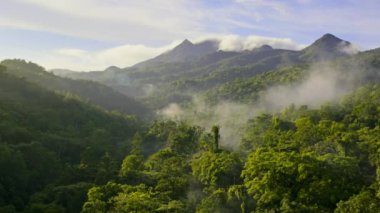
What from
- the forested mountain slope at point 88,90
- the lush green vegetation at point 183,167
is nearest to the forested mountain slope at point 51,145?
the lush green vegetation at point 183,167

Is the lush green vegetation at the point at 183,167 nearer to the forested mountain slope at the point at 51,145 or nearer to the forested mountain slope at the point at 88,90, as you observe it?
the forested mountain slope at the point at 51,145

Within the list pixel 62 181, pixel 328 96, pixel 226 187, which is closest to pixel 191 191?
pixel 226 187

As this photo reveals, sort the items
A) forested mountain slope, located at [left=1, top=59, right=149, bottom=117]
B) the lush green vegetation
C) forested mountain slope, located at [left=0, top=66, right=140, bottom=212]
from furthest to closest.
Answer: forested mountain slope, located at [left=1, top=59, right=149, bottom=117]
forested mountain slope, located at [left=0, top=66, right=140, bottom=212]
the lush green vegetation

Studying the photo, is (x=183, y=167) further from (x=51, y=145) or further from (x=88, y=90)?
(x=88, y=90)

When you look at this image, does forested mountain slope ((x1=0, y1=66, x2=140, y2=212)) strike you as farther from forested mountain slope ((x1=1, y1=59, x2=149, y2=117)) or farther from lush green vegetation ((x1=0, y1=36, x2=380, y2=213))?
forested mountain slope ((x1=1, y1=59, x2=149, y2=117))

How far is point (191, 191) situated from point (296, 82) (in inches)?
5830

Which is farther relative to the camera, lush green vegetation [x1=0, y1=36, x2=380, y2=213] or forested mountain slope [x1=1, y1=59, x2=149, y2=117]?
forested mountain slope [x1=1, y1=59, x2=149, y2=117]

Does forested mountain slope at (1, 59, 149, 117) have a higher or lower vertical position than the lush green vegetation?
higher

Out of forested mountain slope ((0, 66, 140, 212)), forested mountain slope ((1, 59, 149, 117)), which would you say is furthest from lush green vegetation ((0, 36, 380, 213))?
forested mountain slope ((1, 59, 149, 117))

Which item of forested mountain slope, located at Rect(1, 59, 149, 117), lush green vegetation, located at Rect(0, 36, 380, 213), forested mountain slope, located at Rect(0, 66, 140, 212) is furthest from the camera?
forested mountain slope, located at Rect(1, 59, 149, 117)

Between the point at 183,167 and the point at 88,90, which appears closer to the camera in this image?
the point at 183,167

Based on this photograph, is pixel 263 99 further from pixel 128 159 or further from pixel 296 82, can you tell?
pixel 128 159

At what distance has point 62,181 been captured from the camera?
192 ft

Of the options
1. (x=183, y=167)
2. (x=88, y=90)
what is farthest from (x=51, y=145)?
(x=88, y=90)
